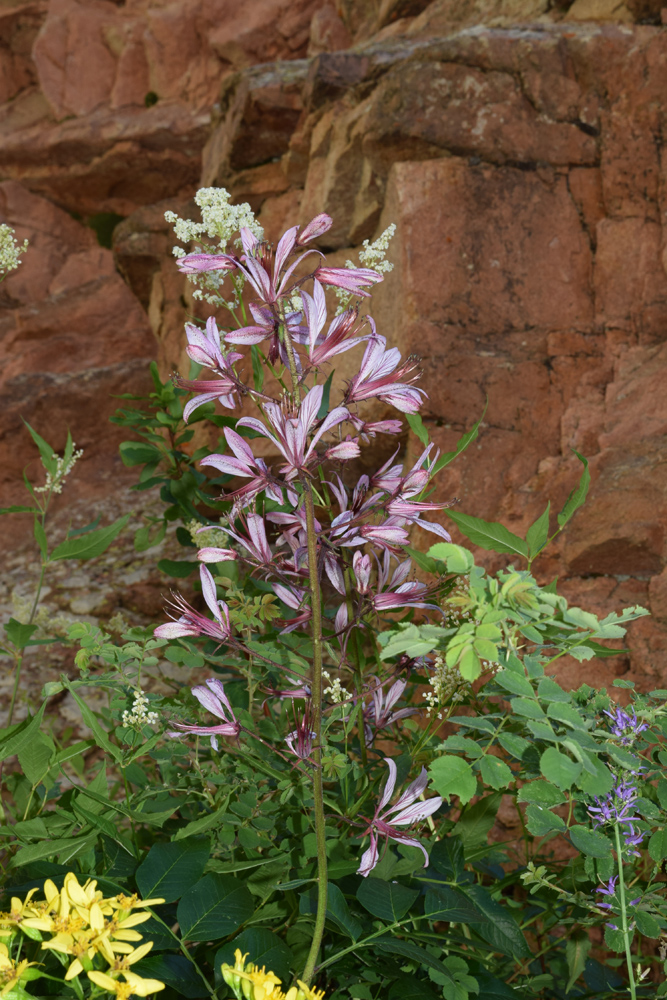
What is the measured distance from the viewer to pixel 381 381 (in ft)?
3.07

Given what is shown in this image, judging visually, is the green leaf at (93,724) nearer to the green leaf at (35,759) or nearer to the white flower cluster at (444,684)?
the green leaf at (35,759)

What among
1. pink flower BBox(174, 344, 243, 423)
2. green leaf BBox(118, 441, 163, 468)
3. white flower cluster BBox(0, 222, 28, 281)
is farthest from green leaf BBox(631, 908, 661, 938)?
white flower cluster BBox(0, 222, 28, 281)

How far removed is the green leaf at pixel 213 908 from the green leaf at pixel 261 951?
2 centimetres

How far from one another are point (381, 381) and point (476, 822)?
2.18 ft

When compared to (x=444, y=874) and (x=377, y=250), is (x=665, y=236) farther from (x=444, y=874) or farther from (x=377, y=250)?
(x=444, y=874)

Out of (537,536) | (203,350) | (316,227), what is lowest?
(537,536)

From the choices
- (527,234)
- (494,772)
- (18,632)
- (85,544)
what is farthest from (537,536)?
(527,234)

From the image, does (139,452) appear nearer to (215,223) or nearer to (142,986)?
(215,223)

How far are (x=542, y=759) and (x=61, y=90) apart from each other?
29.9ft

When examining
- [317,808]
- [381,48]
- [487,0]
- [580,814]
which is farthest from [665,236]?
[317,808]

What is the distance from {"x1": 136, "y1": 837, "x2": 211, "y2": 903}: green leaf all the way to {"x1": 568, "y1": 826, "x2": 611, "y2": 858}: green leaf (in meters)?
0.44

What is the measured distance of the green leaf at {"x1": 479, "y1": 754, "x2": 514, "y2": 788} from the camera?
2.40 ft

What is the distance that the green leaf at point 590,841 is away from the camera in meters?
0.78

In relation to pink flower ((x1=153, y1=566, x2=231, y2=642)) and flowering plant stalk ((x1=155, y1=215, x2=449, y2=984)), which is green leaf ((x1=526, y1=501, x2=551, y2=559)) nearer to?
flowering plant stalk ((x1=155, y1=215, x2=449, y2=984))
